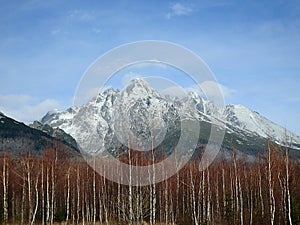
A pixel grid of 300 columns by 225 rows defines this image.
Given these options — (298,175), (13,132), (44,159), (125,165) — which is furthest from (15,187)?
(13,132)

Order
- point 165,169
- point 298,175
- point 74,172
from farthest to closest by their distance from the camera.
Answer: point 74,172 < point 298,175 < point 165,169

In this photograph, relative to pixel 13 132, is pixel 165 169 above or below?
below

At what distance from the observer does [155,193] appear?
170 feet

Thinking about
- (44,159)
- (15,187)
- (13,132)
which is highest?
(13,132)

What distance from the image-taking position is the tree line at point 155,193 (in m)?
42.9

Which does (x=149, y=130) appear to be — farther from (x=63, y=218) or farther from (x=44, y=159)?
(x=63, y=218)

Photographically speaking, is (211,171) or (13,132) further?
(13,132)

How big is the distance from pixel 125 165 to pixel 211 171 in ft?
69.6

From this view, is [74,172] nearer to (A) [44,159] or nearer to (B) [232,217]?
(A) [44,159]

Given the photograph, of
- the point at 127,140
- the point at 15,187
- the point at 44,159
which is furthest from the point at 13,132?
the point at 127,140

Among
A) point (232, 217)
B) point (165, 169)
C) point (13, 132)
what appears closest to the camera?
point (232, 217)

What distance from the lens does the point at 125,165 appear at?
4425 cm

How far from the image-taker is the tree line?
42.9 meters

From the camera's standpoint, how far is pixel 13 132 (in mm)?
199500
